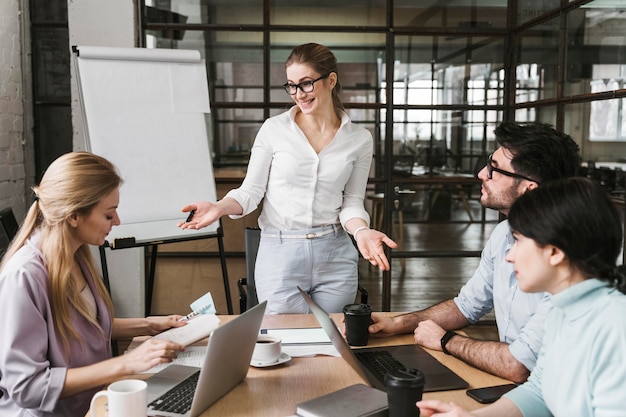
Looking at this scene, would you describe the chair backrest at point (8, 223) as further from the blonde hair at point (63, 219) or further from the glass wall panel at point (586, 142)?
the glass wall panel at point (586, 142)

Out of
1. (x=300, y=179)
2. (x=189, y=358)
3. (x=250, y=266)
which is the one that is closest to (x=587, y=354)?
(x=189, y=358)

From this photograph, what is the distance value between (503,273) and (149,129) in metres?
1.84

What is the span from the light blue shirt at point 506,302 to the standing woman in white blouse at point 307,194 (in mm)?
490

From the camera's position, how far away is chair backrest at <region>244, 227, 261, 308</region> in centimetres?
284

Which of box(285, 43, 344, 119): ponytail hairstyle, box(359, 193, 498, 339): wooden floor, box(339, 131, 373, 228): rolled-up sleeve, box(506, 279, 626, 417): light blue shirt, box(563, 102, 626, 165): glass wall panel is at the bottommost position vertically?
box(359, 193, 498, 339): wooden floor

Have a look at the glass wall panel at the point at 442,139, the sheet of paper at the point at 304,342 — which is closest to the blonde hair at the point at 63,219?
the sheet of paper at the point at 304,342

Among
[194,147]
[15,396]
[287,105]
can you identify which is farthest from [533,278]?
[287,105]

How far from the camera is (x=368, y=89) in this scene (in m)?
3.76

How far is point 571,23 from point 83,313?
265 centimetres

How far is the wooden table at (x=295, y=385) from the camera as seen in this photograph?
4.63 ft

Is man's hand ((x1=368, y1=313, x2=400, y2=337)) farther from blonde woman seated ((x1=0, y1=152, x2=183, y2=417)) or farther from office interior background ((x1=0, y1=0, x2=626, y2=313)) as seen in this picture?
office interior background ((x1=0, y1=0, x2=626, y2=313))

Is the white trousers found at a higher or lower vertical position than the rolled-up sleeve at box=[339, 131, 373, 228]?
lower

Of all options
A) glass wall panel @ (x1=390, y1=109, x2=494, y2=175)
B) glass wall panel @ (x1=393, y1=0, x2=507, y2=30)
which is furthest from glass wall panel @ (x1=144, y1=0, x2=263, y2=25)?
glass wall panel @ (x1=390, y1=109, x2=494, y2=175)

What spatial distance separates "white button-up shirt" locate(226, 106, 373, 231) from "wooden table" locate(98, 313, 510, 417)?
0.81 meters
